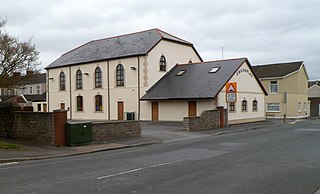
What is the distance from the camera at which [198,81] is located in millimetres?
30625

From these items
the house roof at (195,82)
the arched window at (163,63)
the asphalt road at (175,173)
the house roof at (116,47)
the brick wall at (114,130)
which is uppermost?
the house roof at (116,47)

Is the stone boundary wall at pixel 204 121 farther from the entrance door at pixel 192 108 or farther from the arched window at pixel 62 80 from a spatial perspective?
the arched window at pixel 62 80

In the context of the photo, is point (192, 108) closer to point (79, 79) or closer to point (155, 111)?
point (155, 111)

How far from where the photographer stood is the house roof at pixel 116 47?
35.7 m

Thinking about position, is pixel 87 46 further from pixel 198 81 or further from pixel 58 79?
pixel 198 81

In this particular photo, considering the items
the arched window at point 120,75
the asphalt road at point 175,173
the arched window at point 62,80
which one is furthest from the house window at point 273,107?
the asphalt road at point 175,173

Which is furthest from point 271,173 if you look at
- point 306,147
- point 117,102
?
point 117,102

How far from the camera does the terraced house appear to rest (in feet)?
113

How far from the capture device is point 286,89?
147 feet

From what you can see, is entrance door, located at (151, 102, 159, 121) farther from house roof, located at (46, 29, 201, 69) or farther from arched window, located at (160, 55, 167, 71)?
house roof, located at (46, 29, 201, 69)

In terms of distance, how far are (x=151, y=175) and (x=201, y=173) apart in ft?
4.33

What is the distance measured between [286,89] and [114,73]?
23242 mm

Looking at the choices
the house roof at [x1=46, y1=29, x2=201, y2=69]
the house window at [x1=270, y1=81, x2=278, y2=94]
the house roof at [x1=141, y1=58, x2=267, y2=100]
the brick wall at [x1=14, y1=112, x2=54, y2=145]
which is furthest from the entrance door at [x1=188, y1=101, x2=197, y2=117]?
the house window at [x1=270, y1=81, x2=278, y2=94]

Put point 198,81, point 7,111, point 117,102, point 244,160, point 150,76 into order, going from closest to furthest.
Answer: point 244,160
point 7,111
point 198,81
point 150,76
point 117,102
